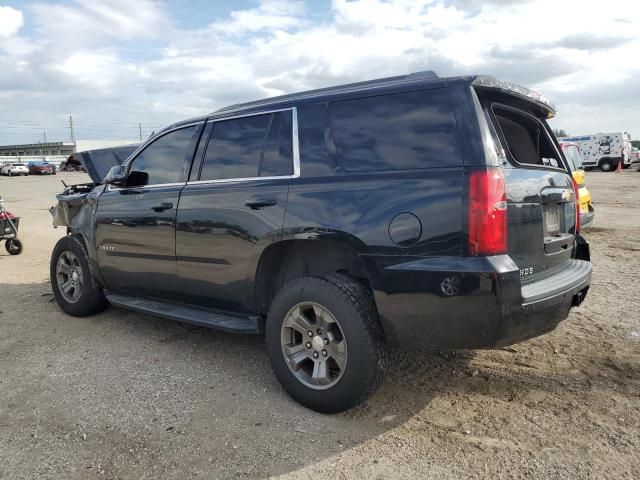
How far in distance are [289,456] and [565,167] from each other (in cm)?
316

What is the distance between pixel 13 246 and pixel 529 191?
28.9 ft

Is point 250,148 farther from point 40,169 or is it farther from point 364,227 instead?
point 40,169

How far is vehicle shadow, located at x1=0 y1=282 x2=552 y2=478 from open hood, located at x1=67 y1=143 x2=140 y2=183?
1.95m

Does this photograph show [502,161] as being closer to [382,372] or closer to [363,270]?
[363,270]

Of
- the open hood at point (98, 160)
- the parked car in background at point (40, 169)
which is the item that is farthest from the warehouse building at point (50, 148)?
the open hood at point (98, 160)

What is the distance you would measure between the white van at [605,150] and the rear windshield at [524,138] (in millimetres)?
36758

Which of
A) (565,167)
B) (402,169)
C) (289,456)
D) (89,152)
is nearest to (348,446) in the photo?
(289,456)

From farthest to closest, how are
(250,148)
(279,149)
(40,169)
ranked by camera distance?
1. (40,169)
2. (250,148)
3. (279,149)

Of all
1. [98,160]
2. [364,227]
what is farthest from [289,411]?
[98,160]

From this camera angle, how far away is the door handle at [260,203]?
3.37 metres

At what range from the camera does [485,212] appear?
2643mm

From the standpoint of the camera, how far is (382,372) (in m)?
3.01

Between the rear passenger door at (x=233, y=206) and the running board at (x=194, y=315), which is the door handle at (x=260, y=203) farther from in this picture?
the running board at (x=194, y=315)

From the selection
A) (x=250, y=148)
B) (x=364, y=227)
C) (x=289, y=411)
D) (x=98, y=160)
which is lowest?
(x=289, y=411)
